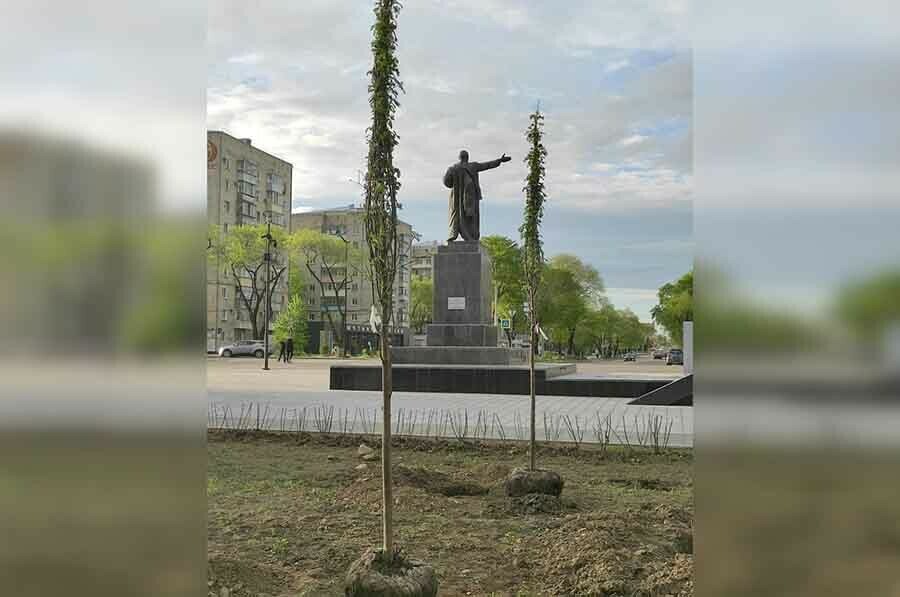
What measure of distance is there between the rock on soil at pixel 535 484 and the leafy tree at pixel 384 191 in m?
Answer: 2.42

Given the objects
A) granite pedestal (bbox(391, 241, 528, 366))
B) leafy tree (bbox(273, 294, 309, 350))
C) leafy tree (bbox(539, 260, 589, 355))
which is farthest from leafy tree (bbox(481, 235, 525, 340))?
granite pedestal (bbox(391, 241, 528, 366))

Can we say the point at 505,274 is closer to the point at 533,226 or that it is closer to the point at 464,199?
the point at 464,199

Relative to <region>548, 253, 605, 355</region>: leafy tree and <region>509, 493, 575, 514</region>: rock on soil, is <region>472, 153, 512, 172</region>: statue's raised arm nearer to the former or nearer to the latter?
<region>509, 493, 575, 514</region>: rock on soil

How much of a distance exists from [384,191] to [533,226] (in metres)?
3.05

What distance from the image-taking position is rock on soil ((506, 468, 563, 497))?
5742mm

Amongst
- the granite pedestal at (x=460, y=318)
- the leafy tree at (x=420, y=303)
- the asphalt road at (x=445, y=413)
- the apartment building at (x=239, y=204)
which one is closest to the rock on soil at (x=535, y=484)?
the asphalt road at (x=445, y=413)

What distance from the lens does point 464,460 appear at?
25.5ft

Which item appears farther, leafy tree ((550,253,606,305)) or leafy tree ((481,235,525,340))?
leafy tree ((550,253,606,305))

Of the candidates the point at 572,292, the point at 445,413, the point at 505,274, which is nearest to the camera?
the point at 445,413

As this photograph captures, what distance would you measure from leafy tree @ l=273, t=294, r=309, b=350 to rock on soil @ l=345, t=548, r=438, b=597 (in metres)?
34.4

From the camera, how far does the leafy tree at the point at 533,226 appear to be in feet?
20.0

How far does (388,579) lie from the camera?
11.0ft
